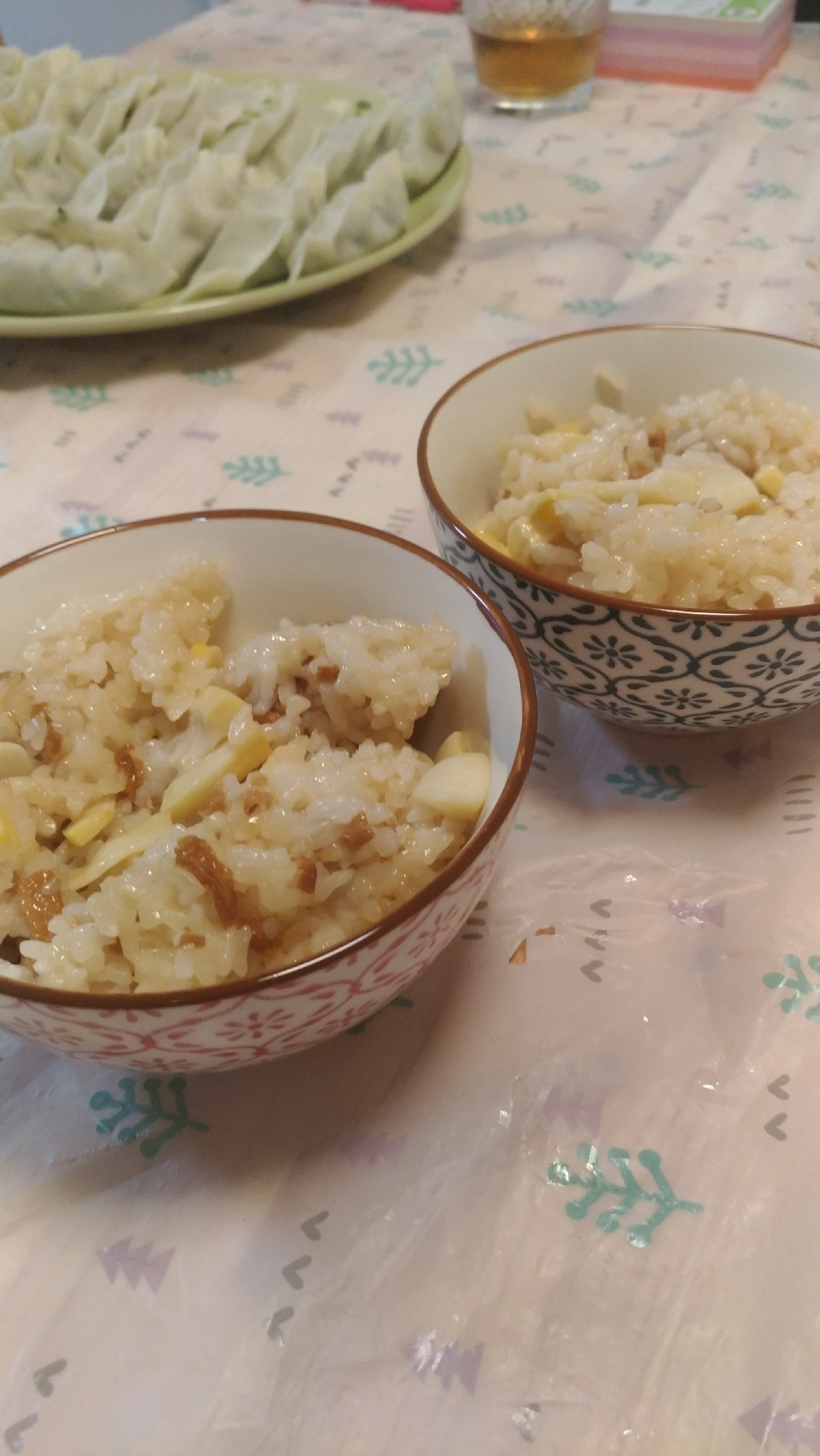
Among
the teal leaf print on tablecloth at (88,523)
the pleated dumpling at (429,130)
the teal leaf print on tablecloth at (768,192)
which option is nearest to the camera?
the teal leaf print on tablecloth at (88,523)

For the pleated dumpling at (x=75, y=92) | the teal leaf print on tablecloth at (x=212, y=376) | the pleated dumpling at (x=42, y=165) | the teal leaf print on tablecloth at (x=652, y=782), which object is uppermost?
the pleated dumpling at (x=75, y=92)

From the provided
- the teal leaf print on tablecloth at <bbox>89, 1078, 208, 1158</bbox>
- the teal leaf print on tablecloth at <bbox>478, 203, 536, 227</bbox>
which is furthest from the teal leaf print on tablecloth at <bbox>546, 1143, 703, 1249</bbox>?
the teal leaf print on tablecloth at <bbox>478, 203, 536, 227</bbox>

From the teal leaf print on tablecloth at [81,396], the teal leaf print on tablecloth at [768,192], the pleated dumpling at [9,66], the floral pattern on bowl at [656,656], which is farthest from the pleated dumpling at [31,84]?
the floral pattern on bowl at [656,656]

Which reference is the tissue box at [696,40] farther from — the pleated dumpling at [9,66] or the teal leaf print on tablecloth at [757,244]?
the pleated dumpling at [9,66]

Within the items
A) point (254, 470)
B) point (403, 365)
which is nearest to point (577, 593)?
point (254, 470)

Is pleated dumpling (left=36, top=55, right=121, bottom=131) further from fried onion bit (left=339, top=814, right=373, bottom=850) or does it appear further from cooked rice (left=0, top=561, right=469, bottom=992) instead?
fried onion bit (left=339, top=814, right=373, bottom=850)

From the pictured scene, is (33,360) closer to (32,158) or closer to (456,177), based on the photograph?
(32,158)

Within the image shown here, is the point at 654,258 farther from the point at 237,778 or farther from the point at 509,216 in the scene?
the point at 237,778
